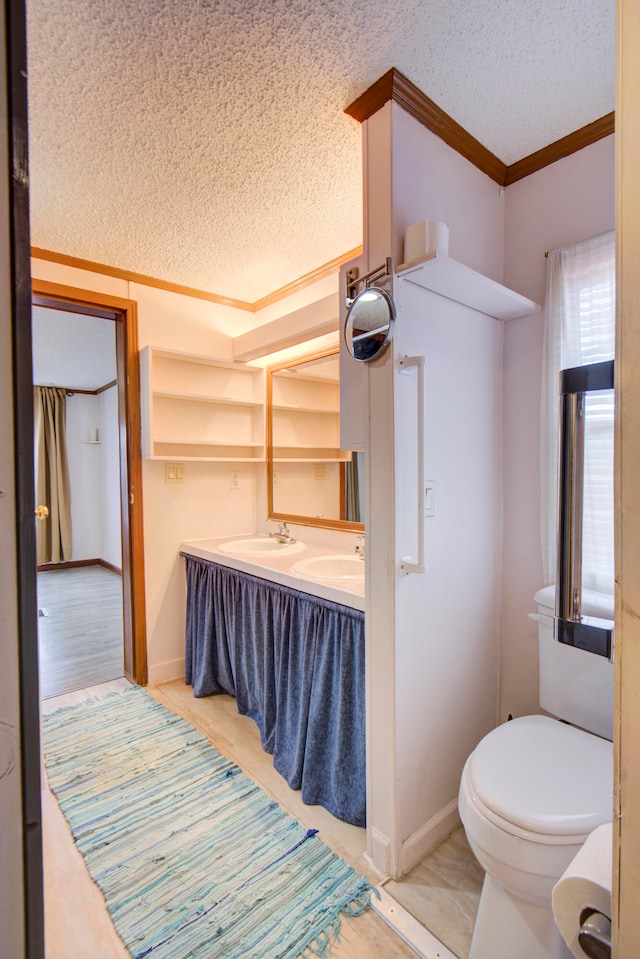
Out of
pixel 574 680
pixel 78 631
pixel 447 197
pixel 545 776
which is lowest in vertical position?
pixel 78 631

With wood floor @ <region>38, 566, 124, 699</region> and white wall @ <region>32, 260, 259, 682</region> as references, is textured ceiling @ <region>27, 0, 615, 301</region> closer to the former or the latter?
white wall @ <region>32, 260, 259, 682</region>

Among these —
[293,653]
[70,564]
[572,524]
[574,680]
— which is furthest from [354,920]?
[70,564]

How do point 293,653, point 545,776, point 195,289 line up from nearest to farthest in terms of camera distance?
point 545,776 → point 293,653 → point 195,289

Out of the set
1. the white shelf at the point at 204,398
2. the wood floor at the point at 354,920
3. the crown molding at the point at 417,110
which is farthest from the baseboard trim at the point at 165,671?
the crown molding at the point at 417,110

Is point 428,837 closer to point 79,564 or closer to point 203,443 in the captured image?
point 203,443

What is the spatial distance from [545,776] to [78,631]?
3462 millimetres

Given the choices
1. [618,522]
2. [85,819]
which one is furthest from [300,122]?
[85,819]

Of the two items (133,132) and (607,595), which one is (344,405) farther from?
(133,132)

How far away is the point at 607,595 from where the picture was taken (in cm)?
128

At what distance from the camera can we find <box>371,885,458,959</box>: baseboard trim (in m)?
1.19

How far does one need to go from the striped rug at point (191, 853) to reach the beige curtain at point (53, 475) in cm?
417

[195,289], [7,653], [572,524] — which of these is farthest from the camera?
[195,289]

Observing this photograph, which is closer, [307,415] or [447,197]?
[447,197]

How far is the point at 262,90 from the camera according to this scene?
1.36 meters
